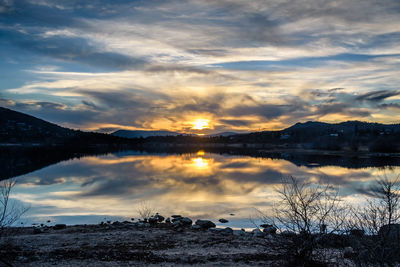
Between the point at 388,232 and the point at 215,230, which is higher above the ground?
the point at 388,232

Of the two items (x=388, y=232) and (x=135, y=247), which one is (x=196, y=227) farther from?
(x=388, y=232)

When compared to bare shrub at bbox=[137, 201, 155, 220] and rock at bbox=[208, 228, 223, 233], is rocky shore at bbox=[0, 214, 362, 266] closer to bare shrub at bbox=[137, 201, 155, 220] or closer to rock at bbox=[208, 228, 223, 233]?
rock at bbox=[208, 228, 223, 233]

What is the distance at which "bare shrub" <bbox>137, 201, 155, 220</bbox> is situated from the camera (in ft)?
62.4

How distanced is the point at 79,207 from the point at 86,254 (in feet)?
40.1

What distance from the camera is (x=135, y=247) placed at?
1181 cm

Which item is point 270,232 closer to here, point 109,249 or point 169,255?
point 169,255

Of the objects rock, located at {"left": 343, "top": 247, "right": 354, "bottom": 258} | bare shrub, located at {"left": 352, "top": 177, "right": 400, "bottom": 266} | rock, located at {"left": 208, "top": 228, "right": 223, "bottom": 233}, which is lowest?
rock, located at {"left": 208, "top": 228, "right": 223, "bottom": 233}

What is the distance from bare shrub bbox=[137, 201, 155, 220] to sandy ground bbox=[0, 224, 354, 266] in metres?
3.52

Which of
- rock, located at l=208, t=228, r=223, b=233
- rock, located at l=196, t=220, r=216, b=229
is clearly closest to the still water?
rock, located at l=196, t=220, r=216, b=229

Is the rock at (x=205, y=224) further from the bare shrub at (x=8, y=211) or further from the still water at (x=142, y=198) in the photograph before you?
the bare shrub at (x=8, y=211)

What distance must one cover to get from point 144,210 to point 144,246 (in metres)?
8.79

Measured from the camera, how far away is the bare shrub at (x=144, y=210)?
19008mm

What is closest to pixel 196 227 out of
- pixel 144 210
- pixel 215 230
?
pixel 215 230

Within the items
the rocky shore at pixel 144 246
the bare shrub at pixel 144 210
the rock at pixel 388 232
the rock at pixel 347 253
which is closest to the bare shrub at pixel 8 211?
the rocky shore at pixel 144 246
